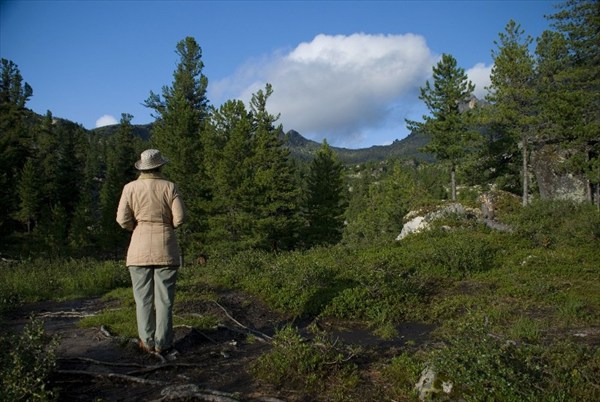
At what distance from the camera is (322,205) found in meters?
37.3

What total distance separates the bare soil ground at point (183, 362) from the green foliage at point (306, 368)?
0.48 feet

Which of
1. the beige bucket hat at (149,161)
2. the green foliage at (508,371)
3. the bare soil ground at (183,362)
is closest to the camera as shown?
the green foliage at (508,371)

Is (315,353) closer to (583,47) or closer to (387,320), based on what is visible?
(387,320)

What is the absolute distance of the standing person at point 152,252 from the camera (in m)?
5.29

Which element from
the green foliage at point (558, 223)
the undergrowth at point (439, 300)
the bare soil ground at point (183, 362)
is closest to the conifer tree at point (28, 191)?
the undergrowth at point (439, 300)

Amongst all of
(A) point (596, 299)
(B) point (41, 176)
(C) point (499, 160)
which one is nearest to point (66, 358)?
(A) point (596, 299)

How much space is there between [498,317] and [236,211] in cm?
2149

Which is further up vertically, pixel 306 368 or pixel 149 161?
pixel 149 161

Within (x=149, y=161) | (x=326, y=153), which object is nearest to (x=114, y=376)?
(x=149, y=161)

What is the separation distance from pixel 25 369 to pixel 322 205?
111ft

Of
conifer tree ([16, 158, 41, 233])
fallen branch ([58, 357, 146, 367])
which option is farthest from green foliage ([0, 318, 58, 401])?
conifer tree ([16, 158, 41, 233])

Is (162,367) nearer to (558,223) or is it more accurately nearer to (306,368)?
(306,368)

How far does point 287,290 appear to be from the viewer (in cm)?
916

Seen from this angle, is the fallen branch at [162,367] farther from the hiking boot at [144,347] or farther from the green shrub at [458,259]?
the green shrub at [458,259]
